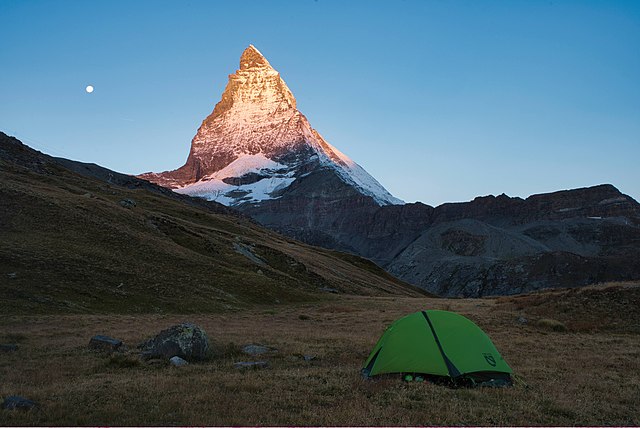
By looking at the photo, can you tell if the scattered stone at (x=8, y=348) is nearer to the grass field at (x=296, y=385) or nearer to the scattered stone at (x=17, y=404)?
the grass field at (x=296, y=385)

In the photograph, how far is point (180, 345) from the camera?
684 inches

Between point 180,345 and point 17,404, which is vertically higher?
point 17,404

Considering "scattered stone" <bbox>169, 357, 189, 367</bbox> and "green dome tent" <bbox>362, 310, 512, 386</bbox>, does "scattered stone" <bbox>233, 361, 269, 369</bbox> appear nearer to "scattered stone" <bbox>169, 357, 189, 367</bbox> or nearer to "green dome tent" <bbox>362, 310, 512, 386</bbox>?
"scattered stone" <bbox>169, 357, 189, 367</bbox>

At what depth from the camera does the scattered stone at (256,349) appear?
1917cm

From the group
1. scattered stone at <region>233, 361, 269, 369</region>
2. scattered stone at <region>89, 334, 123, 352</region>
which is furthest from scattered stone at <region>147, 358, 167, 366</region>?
scattered stone at <region>89, 334, 123, 352</region>

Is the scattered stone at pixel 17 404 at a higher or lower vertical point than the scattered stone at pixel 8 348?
higher

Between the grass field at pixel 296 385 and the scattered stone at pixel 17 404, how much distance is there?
27 cm

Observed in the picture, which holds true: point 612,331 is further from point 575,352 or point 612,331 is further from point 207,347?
point 207,347

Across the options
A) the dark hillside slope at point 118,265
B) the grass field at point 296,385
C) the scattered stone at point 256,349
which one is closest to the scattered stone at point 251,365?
the grass field at point 296,385

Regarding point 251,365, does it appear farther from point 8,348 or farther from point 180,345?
point 8,348

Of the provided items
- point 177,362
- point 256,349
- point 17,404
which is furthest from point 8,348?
point 17,404

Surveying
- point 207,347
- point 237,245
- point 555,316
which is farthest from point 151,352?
point 237,245

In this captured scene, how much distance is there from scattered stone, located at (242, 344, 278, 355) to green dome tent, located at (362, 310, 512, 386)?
5314 millimetres

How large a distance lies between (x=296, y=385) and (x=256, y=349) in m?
6.61
